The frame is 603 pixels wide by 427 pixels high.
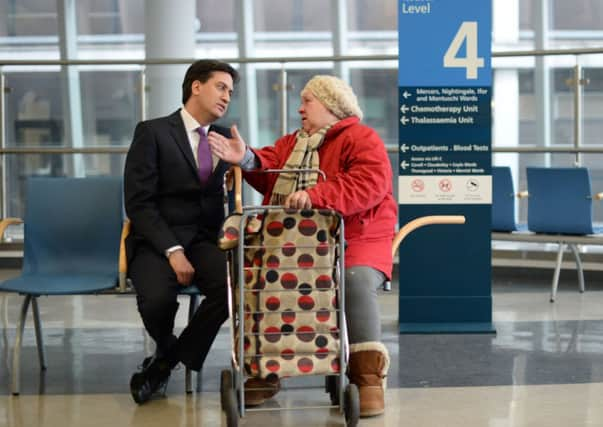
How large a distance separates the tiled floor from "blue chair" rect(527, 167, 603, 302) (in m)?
0.60

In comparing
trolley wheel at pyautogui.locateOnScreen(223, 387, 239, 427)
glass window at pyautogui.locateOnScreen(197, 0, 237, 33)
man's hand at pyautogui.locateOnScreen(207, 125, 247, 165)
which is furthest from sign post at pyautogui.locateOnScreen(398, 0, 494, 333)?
glass window at pyautogui.locateOnScreen(197, 0, 237, 33)

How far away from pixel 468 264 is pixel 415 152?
66cm

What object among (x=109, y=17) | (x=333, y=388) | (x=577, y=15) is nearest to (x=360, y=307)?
(x=333, y=388)

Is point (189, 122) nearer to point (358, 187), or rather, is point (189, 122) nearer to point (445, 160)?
point (358, 187)

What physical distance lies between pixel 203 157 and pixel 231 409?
125 cm

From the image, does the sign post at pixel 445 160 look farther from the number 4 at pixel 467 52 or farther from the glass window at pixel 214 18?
the glass window at pixel 214 18

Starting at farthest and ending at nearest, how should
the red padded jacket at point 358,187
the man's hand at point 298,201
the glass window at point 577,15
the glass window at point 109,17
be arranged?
the glass window at point 109,17 < the glass window at point 577,15 < the red padded jacket at point 358,187 < the man's hand at point 298,201

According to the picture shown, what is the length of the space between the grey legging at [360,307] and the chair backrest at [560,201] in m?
3.24

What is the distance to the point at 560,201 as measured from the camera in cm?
730

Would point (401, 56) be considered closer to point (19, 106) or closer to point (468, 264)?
point (468, 264)

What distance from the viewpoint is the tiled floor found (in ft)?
14.0

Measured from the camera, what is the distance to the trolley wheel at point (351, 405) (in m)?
3.91

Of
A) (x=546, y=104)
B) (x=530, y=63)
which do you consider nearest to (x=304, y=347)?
(x=546, y=104)

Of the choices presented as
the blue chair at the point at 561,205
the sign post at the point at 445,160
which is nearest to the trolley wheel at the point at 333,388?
the sign post at the point at 445,160
